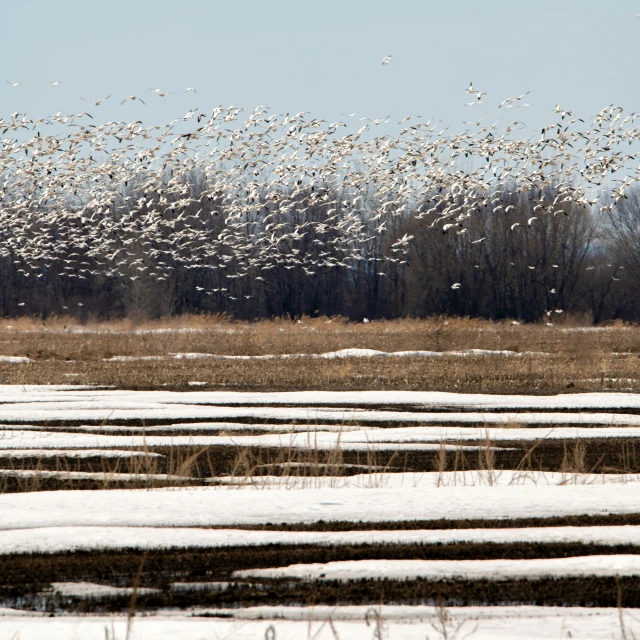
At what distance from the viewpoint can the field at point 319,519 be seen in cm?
414

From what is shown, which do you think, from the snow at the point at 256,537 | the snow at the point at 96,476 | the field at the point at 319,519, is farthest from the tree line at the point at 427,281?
the snow at the point at 256,537

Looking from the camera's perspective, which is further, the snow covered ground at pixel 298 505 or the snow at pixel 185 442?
the snow at pixel 185 442

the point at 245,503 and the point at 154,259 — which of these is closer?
the point at 245,503

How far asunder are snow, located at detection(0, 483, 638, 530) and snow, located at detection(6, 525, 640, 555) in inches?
10.3

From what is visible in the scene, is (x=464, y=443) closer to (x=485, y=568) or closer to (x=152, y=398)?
(x=485, y=568)

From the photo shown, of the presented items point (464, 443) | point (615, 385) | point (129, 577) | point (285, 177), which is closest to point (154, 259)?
point (285, 177)

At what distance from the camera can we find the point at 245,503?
260 inches

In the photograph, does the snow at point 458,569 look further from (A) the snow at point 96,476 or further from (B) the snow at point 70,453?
(B) the snow at point 70,453

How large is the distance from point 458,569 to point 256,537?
130 cm

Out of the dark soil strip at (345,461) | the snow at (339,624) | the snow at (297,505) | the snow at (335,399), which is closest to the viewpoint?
the snow at (339,624)

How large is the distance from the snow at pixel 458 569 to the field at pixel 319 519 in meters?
0.02

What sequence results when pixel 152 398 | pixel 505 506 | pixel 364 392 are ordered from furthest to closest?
pixel 364 392, pixel 152 398, pixel 505 506

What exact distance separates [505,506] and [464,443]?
147 inches

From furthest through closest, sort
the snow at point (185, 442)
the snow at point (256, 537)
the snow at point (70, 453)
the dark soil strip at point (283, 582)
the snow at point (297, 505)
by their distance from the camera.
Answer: the snow at point (185, 442) < the snow at point (70, 453) < the snow at point (297, 505) < the snow at point (256, 537) < the dark soil strip at point (283, 582)
